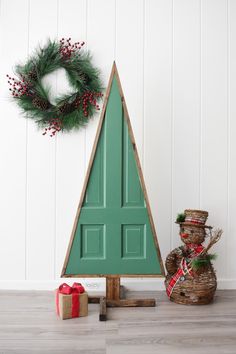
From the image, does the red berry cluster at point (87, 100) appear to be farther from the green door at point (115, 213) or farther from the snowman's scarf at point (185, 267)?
the snowman's scarf at point (185, 267)

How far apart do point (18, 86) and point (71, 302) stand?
1341mm

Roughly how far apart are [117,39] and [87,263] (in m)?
1.39

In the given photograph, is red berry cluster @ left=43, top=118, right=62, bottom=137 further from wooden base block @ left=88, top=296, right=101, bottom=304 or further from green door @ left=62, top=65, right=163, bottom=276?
wooden base block @ left=88, top=296, right=101, bottom=304

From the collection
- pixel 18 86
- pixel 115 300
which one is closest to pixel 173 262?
pixel 115 300

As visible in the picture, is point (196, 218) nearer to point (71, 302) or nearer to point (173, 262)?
point (173, 262)

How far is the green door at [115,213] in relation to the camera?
6.32 ft

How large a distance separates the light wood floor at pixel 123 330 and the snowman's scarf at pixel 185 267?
11 centimetres

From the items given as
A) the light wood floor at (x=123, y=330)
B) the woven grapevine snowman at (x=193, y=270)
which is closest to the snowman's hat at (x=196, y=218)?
the woven grapevine snowman at (x=193, y=270)

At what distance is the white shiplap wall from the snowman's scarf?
29 centimetres

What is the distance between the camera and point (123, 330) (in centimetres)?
163

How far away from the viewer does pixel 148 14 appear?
2334mm

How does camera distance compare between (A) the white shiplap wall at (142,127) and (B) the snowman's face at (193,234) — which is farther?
(A) the white shiplap wall at (142,127)

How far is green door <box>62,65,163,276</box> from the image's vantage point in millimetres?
1928

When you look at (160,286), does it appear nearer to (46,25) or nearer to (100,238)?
(100,238)
